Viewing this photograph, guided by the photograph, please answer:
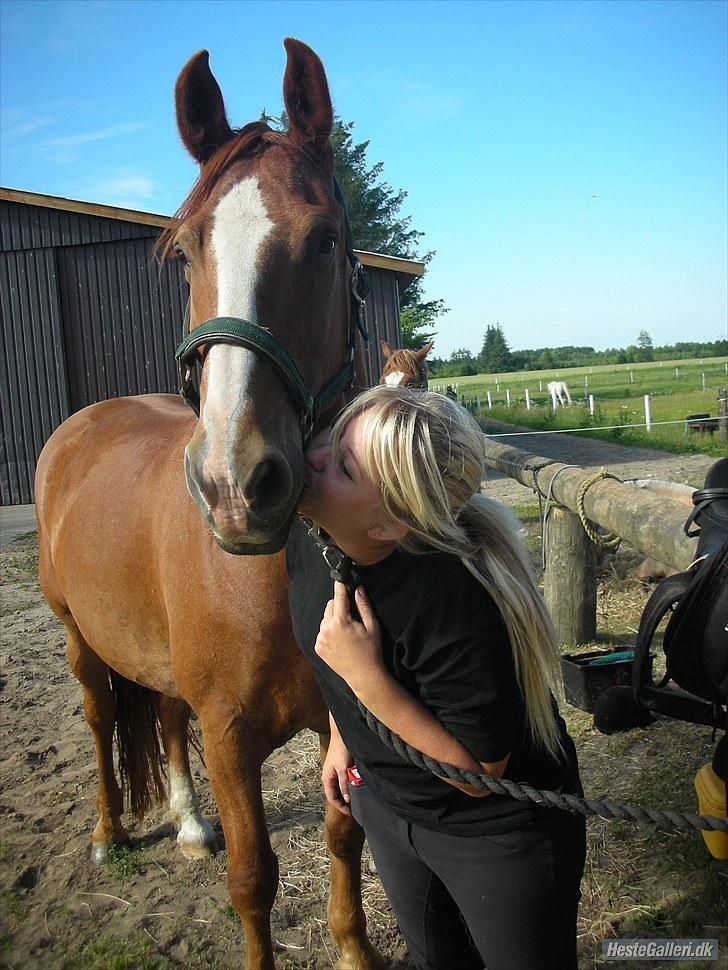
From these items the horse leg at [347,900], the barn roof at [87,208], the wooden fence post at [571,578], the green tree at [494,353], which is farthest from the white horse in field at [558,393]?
the green tree at [494,353]

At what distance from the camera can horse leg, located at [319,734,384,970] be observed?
2.28 m

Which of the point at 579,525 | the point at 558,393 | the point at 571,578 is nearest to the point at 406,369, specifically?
the point at 579,525

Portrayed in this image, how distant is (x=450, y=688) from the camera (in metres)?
1.25

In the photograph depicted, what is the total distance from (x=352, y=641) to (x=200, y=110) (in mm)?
1501

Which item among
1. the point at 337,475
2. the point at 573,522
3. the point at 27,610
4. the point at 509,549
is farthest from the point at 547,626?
the point at 27,610

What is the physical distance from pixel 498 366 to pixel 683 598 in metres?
72.1

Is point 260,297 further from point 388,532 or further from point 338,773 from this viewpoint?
point 338,773

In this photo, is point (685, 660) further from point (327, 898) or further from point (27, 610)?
point (27, 610)

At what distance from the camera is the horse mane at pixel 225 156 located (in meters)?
1.86

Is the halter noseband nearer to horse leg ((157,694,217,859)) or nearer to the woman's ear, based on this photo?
the woman's ear

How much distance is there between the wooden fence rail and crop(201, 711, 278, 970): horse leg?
1925 millimetres

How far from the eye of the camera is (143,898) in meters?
2.78

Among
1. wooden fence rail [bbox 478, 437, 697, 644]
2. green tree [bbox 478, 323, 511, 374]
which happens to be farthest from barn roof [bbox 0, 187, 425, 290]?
green tree [bbox 478, 323, 511, 374]

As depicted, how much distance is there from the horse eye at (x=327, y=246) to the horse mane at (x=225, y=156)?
29 cm
